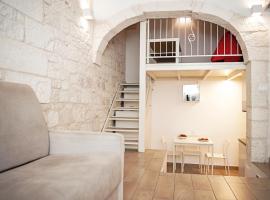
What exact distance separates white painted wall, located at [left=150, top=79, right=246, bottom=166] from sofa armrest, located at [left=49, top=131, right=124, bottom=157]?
155 inches

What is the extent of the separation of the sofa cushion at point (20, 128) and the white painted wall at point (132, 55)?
464 centimetres

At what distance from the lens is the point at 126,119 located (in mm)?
4508

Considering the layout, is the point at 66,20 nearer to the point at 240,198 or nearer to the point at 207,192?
the point at 207,192

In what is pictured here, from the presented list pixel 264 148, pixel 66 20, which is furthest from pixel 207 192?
pixel 66 20

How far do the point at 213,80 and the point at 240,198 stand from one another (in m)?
3.78

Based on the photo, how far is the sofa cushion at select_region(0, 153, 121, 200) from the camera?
0.97 metres

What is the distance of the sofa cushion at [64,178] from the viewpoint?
38.3 inches

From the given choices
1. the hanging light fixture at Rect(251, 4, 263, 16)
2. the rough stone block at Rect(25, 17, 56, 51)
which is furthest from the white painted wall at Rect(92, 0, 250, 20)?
the rough stone block at Rect(25, 17, 56, 51)

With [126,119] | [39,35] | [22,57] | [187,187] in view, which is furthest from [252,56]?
[22,57]

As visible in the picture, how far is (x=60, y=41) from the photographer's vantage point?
2.62m

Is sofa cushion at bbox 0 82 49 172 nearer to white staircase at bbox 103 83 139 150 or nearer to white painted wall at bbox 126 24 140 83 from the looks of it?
white staircase at bbox 103 83 139 150

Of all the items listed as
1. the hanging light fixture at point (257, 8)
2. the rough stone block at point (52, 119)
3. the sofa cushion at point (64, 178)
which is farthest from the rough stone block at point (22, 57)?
the hanging light fixture at point (257, 8)

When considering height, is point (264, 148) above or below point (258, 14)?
below

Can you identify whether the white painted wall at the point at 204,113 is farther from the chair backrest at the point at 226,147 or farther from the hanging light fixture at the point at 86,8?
the hanging light fixture at the point at 86,8
